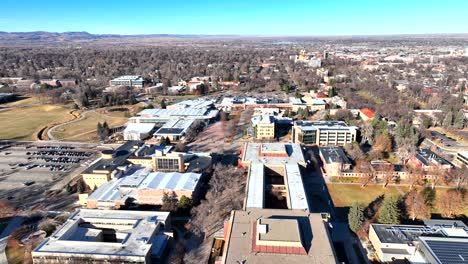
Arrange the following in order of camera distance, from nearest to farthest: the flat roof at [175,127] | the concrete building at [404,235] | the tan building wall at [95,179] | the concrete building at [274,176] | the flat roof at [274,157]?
the concrete building at [404,235]
the concrete building at [274,176]
the tan building wall at [95,179]
the flat roof at [274,157]
the flat roof at [175,127]

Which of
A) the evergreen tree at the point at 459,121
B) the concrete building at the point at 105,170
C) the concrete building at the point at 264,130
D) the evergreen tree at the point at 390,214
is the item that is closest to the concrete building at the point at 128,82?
the concrete building at the point at 264,130

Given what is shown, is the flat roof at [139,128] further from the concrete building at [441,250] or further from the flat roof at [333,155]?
the concrete building at [441,250]

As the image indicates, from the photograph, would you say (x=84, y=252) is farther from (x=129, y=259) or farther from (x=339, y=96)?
(x=339, y=96)

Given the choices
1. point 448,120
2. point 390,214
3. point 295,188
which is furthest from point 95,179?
point 448,120

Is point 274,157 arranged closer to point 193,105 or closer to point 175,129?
point 175,129

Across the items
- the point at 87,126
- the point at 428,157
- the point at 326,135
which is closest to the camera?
the point at 428,157

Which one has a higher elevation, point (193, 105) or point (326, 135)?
point (193, 105)

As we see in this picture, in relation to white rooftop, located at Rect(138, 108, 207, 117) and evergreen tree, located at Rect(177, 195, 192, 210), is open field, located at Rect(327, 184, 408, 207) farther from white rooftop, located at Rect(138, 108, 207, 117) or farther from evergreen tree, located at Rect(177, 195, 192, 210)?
white rooftop, located at Rect(138, 108, 207, 117)

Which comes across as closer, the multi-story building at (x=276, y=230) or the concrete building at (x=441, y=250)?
the multi-story building at (x=276, y=230)
